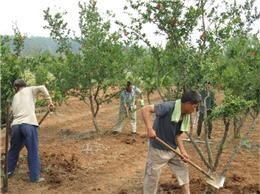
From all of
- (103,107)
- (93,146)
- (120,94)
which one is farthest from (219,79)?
(103,107)

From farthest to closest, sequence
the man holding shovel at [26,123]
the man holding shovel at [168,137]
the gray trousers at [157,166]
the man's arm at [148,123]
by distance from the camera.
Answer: the man holding shovel at [26,123], the gray trousers at [157,166], the man holding shovel at [168,137], the man's arm at [148,123]

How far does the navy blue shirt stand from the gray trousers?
9cm

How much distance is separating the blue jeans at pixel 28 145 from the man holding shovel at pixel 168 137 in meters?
2.15

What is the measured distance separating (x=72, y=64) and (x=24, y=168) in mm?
4166

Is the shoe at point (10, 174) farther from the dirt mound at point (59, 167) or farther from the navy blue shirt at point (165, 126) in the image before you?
the navy blue shirt at point (165, 126)

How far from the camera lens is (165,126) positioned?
6.05 metres

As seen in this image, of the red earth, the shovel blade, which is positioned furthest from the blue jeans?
the shovel blade

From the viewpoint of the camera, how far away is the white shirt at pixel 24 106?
7.52 metres

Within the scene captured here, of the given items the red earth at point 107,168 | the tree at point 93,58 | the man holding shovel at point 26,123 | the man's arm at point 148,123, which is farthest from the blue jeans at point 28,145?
the tree at point 93,58

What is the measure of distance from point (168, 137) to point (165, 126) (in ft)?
0.51

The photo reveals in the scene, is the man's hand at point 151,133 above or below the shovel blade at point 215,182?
above

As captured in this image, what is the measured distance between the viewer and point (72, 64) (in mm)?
12102

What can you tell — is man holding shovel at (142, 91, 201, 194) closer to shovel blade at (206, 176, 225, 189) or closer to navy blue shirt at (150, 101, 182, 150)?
navy blue shirt at (150, 101, 182, 150)

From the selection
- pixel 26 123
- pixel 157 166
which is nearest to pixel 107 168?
pixel 26 123
